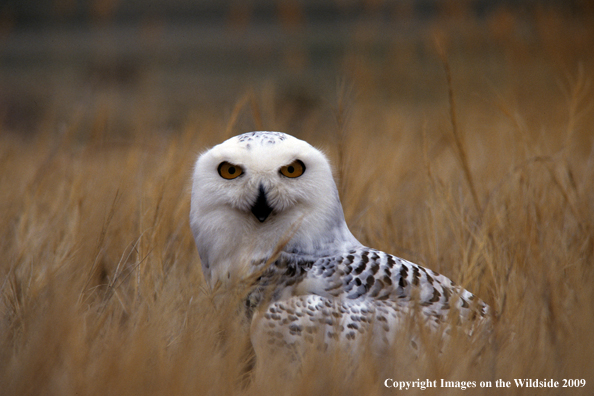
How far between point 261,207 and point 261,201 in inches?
0.8

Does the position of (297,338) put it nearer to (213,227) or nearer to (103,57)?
(213,227)

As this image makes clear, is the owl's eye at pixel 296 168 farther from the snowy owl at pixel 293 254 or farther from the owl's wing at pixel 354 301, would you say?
the owl's wing at pixel 354 301

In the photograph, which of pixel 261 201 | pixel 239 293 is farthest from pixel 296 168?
pixel 239 293

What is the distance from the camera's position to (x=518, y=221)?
1.62m

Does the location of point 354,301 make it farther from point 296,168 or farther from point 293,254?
point 296,168

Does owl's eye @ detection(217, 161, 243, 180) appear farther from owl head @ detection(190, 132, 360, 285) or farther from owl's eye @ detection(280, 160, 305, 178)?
owl's eye @ detection(280, 160, 305, 178)

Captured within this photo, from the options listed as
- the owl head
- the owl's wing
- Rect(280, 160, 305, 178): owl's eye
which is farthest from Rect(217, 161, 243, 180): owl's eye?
the owl's wing

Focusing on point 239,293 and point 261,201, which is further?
point 261,201

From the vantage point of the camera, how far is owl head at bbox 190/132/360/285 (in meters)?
1.31

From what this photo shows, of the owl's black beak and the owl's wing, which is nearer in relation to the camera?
the owl's wing

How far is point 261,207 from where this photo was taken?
1.32 m

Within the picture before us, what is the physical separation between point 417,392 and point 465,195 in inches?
55.8

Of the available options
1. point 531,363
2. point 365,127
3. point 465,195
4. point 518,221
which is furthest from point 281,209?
point 365,127

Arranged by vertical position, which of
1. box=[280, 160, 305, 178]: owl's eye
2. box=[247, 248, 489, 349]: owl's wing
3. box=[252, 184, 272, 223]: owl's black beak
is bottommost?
box=[247, 248, 489, 349]: owl's wing
